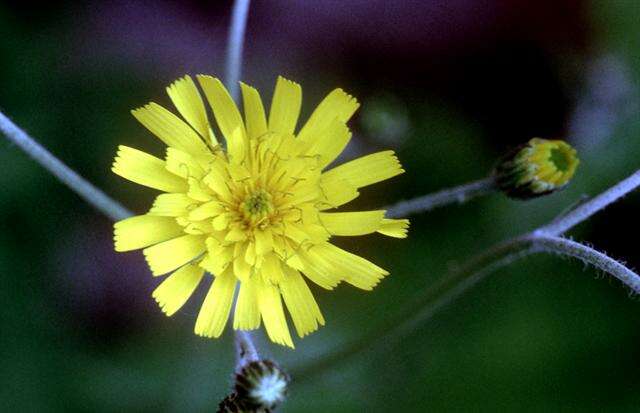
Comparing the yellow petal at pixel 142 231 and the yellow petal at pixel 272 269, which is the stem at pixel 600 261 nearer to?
the yellow petal at pixel 272 269

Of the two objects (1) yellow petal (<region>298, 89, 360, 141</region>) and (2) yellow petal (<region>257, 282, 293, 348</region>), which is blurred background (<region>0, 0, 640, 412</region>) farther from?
(1) yellow petal (<region>298, 89, 360, 141</region>)

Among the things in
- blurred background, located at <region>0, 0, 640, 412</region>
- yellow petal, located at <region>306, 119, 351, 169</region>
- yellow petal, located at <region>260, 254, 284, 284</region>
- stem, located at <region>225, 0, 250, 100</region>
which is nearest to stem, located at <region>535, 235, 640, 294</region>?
yellow petal, located at <region>306, 119, 351, 169</region>

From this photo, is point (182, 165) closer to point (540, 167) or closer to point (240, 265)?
point (240, 265)

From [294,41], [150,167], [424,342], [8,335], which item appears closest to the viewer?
[150,167]

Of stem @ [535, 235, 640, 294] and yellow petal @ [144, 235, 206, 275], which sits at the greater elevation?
yellow petal @ [144, 235, 206, 275]

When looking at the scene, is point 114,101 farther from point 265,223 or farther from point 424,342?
point 424,342

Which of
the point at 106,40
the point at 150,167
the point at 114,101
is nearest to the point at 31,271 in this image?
the point at 114,101

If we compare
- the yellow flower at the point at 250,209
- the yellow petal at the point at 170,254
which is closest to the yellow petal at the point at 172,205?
the yellow flower at the point at 250,209
